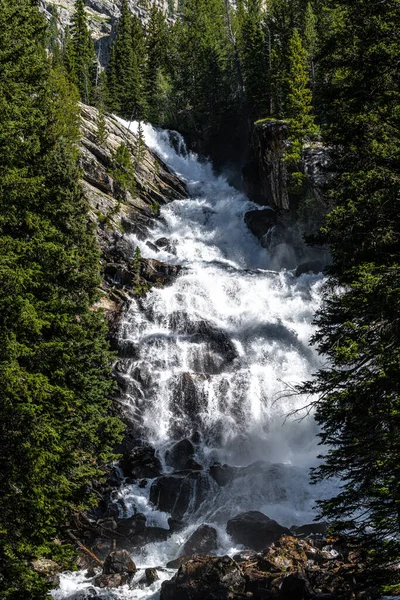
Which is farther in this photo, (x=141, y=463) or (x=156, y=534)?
(x=141, y=463)

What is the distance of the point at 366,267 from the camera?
9227 mm

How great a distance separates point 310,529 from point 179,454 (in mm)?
7533

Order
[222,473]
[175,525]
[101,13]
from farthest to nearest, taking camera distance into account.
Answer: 1. [101,13]
2. [222,473]
3. [175,525]

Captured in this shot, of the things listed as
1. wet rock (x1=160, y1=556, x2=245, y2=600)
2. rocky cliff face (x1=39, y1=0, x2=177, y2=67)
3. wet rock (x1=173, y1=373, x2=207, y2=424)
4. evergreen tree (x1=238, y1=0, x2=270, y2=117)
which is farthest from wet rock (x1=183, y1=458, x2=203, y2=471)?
rocky cliff face (x1=39, y1=0, x2=177, y2=67)

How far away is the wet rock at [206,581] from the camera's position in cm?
1451

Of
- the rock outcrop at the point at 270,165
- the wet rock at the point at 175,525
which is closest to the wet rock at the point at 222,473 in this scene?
the wet rock at the point at 175,525

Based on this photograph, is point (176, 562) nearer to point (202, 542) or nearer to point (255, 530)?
point (202, 542)

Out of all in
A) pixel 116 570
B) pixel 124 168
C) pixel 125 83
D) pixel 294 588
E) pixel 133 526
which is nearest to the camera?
pixel 294 588

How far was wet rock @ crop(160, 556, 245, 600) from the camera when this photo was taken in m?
14.5

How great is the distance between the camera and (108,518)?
67.4ft

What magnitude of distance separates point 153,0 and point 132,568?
545 feet

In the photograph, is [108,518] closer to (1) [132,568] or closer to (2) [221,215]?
(1) [132,568]

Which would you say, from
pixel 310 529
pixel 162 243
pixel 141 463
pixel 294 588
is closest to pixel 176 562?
pixel 310 529

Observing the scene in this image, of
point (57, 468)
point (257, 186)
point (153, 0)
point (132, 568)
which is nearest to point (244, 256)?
point (257, 186)
